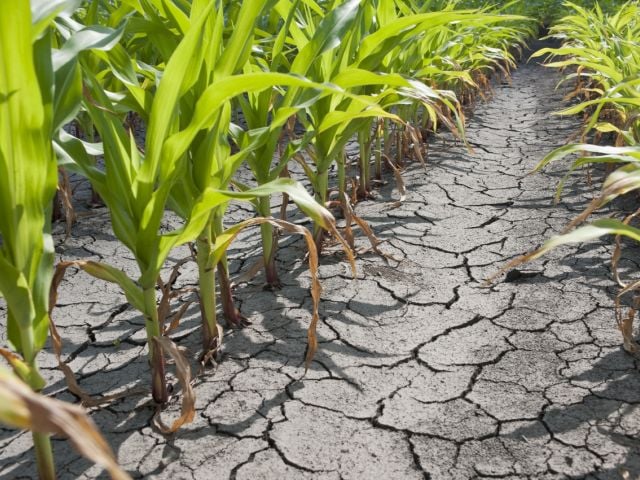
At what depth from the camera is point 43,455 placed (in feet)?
3.18

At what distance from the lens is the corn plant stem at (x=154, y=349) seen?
1171 mm

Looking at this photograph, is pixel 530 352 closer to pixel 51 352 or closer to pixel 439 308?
pixel 439 308

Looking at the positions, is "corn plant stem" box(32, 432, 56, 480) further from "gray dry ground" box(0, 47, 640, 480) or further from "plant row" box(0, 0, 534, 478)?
"gray dry ground" box(0, 47, 640, 480)

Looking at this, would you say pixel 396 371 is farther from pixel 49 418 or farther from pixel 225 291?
pixel 49 418

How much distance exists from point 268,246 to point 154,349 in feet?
1.82

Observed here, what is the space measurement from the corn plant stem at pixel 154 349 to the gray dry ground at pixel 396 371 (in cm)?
4

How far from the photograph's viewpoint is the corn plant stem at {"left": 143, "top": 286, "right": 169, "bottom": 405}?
117 centimetres

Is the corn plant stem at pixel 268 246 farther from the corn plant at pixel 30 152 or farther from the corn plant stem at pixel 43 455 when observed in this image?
the corn plant stem at pixel 43 455

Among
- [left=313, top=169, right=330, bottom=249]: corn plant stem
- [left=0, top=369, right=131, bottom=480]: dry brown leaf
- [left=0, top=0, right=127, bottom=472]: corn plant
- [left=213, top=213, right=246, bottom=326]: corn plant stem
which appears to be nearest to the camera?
[left=0, top=369, right=131, bottom=480]: dry brown leaf

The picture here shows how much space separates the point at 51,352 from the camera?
5.01 ft

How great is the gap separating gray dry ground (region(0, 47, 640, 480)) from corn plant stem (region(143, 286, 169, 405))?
41 millimetres

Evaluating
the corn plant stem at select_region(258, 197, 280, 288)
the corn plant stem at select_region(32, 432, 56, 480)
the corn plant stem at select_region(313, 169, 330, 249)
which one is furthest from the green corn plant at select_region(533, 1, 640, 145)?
the corn plant stem at select_region(32, 432, 56, 480)

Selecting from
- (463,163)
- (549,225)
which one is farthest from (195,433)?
(463,163)


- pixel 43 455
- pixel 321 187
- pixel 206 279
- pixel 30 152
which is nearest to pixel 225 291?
pixel 206 279
